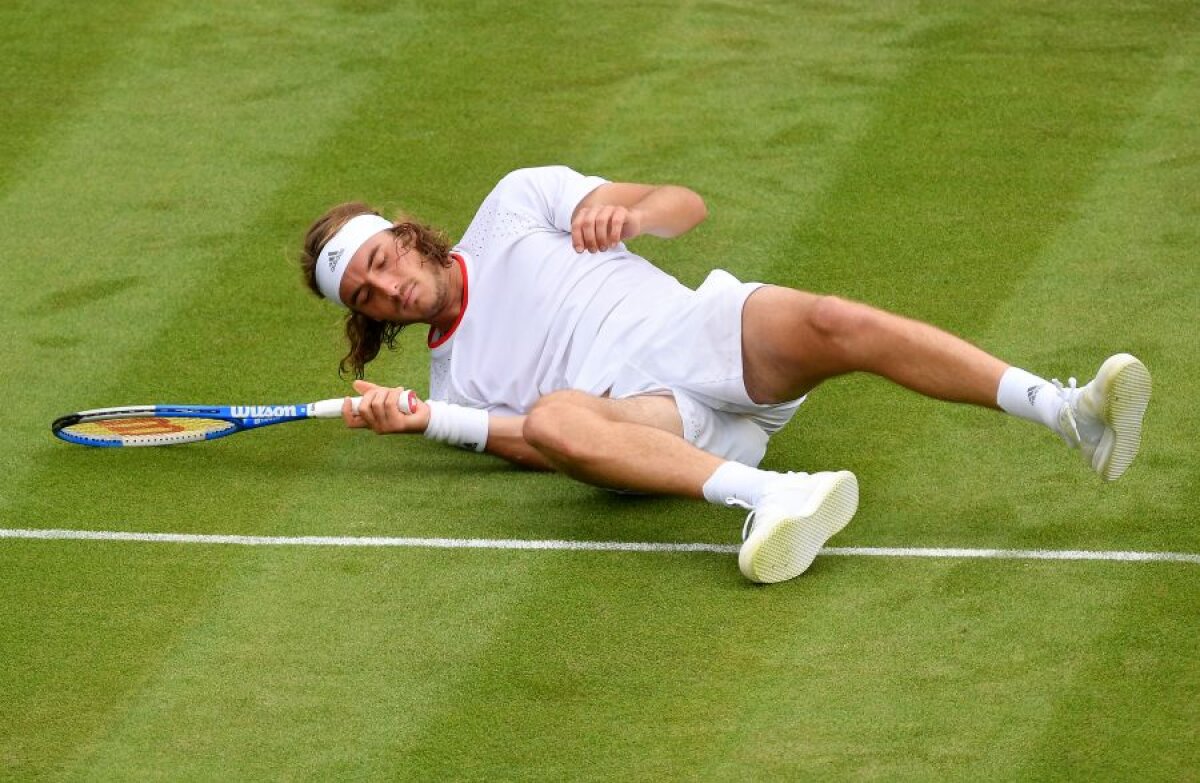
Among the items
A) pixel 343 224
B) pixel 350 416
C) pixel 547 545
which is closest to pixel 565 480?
pixel 547 545

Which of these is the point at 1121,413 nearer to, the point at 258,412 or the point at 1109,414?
the point at 1109,414

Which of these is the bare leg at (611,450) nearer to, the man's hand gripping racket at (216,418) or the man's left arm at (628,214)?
the man's hand gripping racket at (216,418)

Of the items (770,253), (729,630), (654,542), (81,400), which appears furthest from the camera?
(770,253)

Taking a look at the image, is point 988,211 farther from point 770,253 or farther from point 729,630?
point 729,630

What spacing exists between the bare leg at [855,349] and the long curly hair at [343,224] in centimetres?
133

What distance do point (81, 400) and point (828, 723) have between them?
3623mm

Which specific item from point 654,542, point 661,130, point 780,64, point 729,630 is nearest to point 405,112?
point 661,130

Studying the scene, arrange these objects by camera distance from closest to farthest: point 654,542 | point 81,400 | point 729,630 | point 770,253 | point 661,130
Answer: point 729,630 → point 654,542 → point 81,400 → point 770,253 → point 661,130

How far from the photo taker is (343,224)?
7.61 meters

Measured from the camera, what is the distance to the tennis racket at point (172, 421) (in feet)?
24.1

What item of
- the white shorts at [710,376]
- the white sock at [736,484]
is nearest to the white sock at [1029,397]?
the white sock at [736,484]

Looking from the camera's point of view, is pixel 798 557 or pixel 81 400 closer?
pixel 798 557

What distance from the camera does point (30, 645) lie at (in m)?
6.33

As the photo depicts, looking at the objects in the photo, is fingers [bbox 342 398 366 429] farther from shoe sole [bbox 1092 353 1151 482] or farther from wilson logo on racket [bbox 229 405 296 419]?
shoe sole [bbox 1092 353 1151 482]
